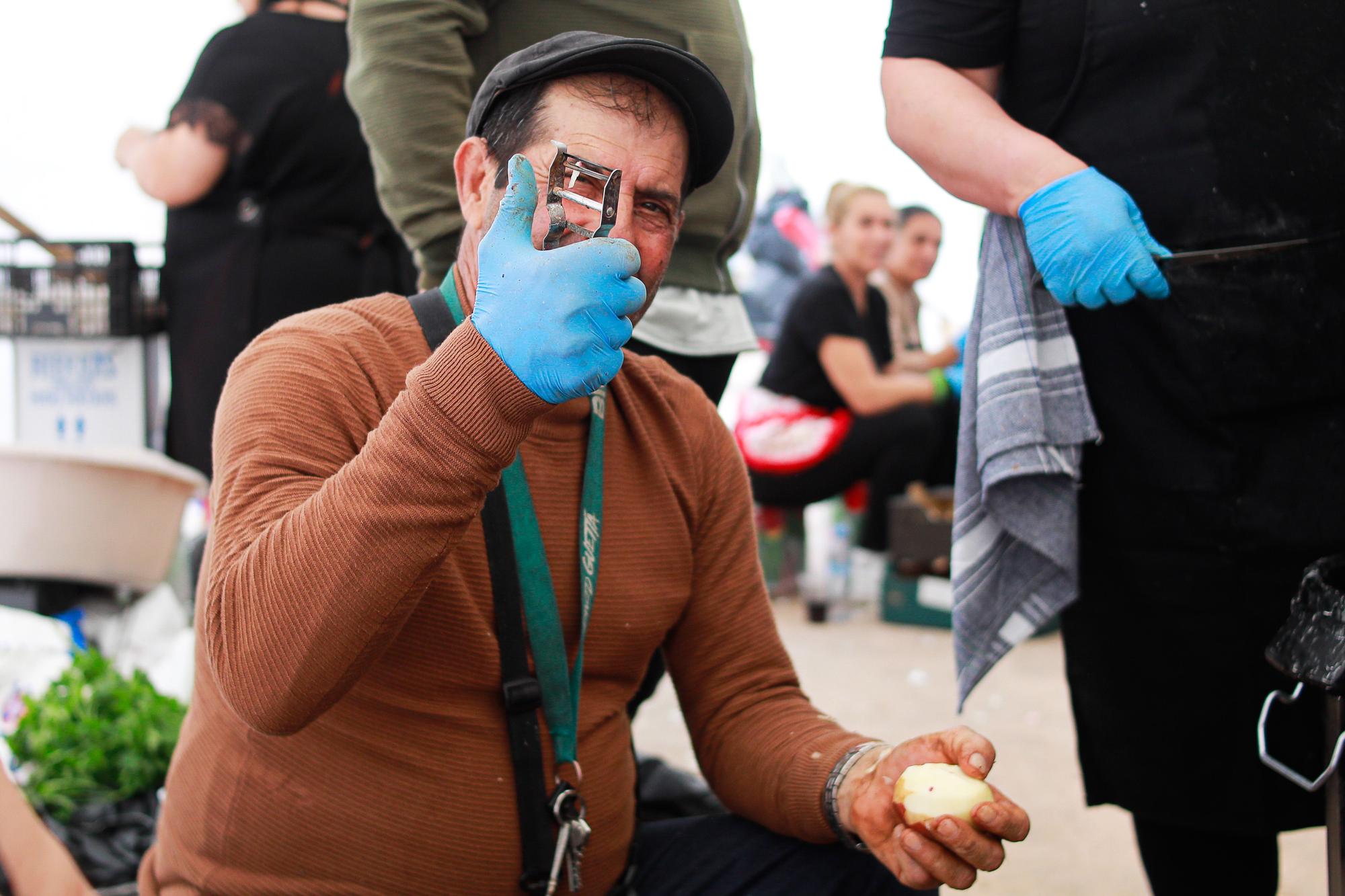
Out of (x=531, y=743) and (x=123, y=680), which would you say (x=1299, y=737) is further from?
(x=123, y=680)

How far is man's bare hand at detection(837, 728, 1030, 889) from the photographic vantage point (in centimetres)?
106

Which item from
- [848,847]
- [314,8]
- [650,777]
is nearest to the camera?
[848,847]

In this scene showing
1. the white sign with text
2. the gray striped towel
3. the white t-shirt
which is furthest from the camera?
the white sign with text

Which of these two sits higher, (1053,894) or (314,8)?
(314,8)

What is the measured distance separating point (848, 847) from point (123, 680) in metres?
1.63

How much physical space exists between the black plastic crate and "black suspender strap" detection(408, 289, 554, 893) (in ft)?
7.28

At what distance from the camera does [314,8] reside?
2461mm

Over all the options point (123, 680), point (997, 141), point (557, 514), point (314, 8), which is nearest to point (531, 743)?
point (557, 514)

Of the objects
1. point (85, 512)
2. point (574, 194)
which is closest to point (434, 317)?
Result: point (574, 194)

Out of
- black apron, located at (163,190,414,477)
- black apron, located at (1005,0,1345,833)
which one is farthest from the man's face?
black apron, located at (163,190,414,477)

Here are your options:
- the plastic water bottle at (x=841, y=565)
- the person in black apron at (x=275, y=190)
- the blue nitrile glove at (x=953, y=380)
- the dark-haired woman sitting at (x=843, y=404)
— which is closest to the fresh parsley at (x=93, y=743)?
the person in black apron at (x=275, y=190)

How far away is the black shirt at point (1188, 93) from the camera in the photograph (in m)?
1.31

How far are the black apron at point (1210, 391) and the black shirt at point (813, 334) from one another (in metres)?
3.06

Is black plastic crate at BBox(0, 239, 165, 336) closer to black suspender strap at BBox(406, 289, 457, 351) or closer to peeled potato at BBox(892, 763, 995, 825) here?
black suspender strap at BBox(406, 289, 457, 351)
